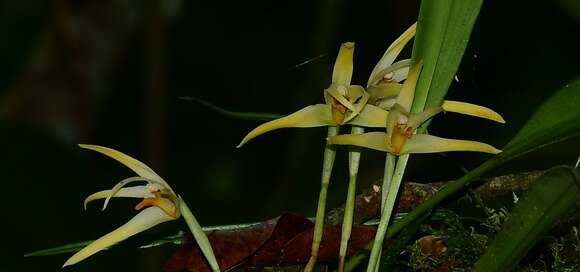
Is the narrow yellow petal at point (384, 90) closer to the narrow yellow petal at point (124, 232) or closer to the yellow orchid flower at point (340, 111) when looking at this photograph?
the yellow orchid flower at point (340, 111)

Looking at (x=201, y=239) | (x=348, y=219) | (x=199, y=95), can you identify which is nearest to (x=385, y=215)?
(x=348, y=219)

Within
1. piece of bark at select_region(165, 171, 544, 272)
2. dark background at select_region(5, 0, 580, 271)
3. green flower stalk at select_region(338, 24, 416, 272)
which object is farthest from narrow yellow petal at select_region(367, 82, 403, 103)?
dark background at select_region(5, 0, 580, 271)

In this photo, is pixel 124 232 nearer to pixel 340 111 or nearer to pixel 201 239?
pixel 201 239

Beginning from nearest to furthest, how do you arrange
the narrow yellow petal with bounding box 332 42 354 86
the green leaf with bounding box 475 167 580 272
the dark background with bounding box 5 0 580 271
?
1. the green leaf with bounding box 475 167 580 272
2. the narrow yellow petal with bounding box 332 42 354 86
3. the dark background with bounding box 5 0 580 271

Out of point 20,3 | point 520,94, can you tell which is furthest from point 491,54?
point 20,3

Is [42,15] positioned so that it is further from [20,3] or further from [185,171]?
[185,171]

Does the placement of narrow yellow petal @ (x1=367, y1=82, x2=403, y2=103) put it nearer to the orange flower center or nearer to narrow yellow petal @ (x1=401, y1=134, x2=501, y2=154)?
narrow yellow petal @ (x1=401, y1=134, x2=501, y2=154)
